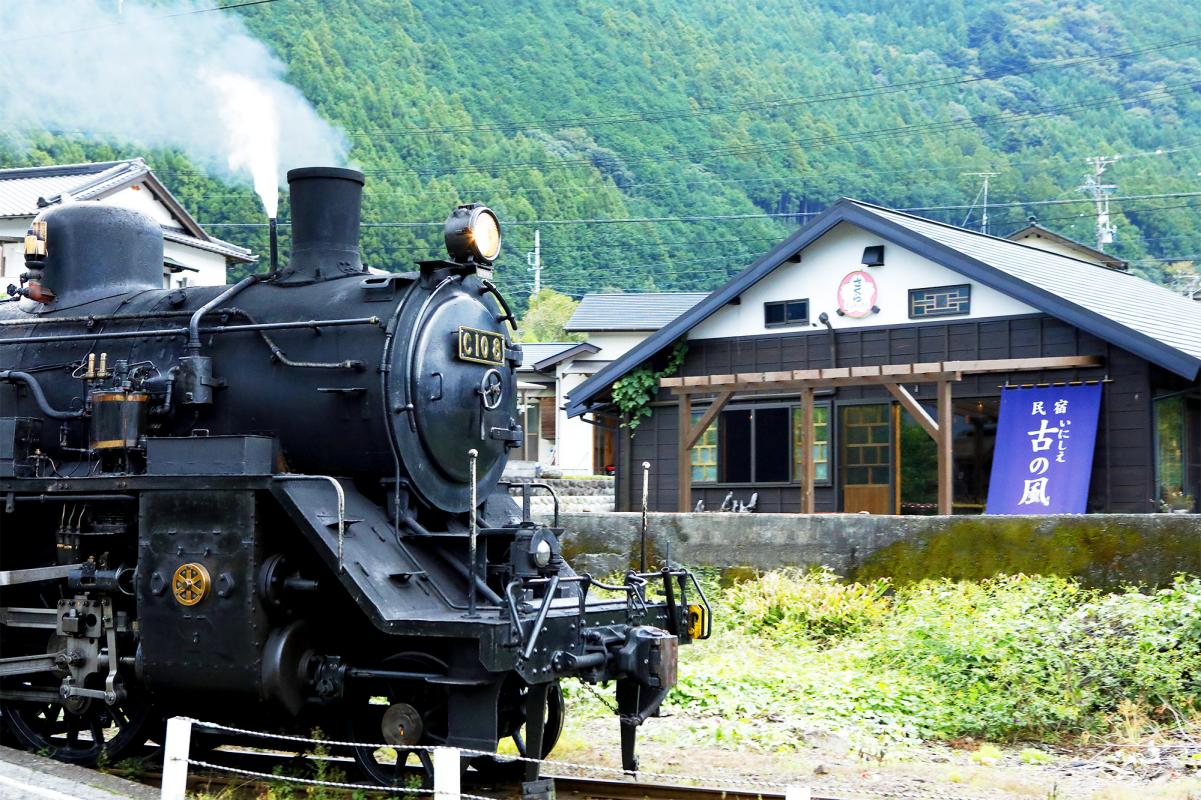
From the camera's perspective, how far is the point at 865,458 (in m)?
17.9

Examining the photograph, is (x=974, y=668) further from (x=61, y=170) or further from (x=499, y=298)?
(x=61, y=170)

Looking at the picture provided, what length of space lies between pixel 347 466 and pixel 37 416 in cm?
228

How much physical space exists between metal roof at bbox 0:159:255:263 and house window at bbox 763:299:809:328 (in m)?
12.1

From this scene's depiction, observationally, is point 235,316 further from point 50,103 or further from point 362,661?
point 50,103

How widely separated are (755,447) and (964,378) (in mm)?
3556

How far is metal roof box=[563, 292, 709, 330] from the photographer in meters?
36.5

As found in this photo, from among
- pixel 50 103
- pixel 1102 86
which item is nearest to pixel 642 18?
pixel 1102 86

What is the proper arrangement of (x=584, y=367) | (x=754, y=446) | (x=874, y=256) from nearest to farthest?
(x=874, y=256), (x=754, y=446), (x=584, y=367)

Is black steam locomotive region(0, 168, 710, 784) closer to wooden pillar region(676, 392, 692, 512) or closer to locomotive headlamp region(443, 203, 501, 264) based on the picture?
locomotive headlamp region(443, 203, 501, 264)

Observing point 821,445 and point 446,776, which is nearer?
point 446,776

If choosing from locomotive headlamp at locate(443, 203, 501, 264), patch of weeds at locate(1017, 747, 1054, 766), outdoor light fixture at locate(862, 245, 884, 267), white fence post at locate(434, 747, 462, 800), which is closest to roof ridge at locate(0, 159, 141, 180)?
outdoor light fixture at locate(862, 245, 884, 267)

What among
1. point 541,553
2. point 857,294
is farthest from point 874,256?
point 541,553

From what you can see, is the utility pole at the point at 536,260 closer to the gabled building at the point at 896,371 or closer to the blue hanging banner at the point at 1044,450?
the gabled building at the point at 896,371

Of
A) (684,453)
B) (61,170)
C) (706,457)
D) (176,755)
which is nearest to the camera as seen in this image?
(176,755)
